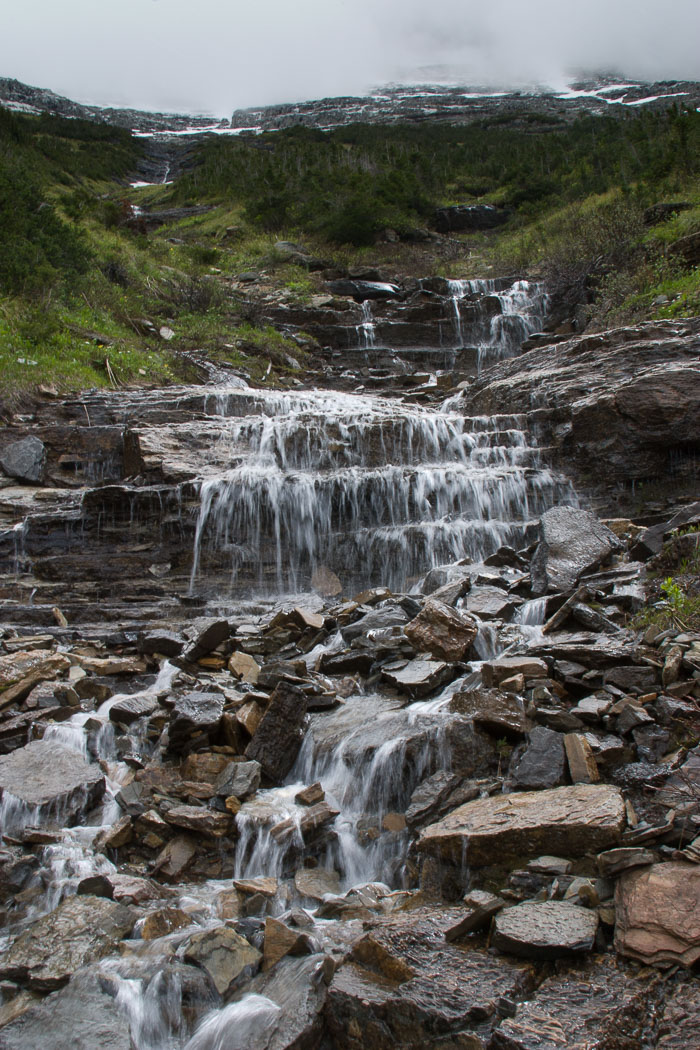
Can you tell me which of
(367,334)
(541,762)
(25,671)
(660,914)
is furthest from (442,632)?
→ (367,334)

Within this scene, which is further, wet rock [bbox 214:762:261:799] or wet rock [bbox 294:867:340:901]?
wet rock [bbox 214:762:261:799]

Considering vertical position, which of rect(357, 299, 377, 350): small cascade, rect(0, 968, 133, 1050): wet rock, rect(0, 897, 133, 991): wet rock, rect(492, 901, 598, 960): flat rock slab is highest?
rect(357, 299, 377, 350): small cascade

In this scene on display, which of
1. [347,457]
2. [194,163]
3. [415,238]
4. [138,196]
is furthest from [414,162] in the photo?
[347,457]

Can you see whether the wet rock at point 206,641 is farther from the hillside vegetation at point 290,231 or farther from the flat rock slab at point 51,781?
the hillside vegetation at point 290,231

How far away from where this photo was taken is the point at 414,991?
7.79 feet

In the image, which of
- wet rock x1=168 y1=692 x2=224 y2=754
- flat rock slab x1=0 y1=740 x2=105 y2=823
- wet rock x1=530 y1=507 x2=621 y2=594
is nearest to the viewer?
flat rock slab x1=0 y1=740 x2=105 y2=823

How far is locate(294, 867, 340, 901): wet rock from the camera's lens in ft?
11.3

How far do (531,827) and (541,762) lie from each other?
590 millimetres

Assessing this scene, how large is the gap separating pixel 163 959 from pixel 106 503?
268 inches

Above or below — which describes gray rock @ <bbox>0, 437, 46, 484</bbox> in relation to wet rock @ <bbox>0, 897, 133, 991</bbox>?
above

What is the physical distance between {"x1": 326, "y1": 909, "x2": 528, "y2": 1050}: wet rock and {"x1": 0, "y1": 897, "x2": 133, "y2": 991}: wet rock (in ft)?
4.02

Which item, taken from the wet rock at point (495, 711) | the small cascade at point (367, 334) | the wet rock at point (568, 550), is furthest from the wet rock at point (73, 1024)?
the small cascade at point (367, 334)

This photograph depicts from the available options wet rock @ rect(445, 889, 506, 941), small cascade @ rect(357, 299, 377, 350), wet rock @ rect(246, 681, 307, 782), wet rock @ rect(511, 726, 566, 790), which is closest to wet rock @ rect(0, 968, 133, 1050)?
Answer: wet rock @ rect(445, 889, 506, 941)

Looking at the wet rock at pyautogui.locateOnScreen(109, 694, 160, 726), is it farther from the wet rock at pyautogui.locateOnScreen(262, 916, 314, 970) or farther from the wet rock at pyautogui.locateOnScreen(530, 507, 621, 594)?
the wet rock at pyautogui.locateOnScreen(530, 507, 621, 594)
